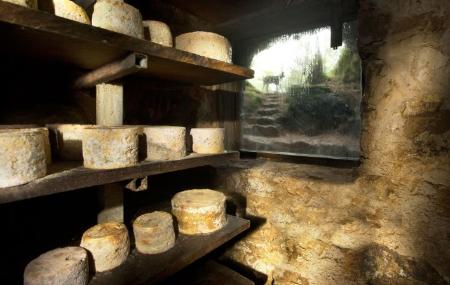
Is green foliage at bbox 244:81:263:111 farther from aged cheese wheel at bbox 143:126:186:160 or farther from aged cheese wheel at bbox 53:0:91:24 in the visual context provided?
aged cheese wheel at bbox 53:0:91:24

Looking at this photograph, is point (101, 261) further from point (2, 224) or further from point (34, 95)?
point (34, 95)

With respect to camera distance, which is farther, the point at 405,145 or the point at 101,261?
the point at 405,145

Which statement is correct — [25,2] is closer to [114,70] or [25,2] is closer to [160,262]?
[114,70]

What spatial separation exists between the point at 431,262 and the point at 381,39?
4.72 ft

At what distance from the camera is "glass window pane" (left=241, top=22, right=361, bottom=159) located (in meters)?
3.09

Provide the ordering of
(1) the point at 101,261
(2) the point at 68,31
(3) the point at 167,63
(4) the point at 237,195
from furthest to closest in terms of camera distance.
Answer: (4) the point at 237,195 → (3) the point at 167,63 → (1) the point at 101,261 → (2) the point at 68,31

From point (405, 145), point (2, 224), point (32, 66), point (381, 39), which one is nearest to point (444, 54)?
point (381, 39)

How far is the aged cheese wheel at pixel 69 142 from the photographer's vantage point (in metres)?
1.32

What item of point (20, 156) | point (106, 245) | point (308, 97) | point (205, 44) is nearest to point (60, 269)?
point (106, 245)

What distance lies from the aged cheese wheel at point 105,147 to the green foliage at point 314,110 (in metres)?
2.61

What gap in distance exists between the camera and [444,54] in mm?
1539

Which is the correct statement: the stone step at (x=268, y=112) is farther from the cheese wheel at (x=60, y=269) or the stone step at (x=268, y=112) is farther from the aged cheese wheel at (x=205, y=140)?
the cheese wheel at (x=60, y=269)

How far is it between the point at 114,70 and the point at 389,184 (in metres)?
1.81

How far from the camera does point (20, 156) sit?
908 millimetres
